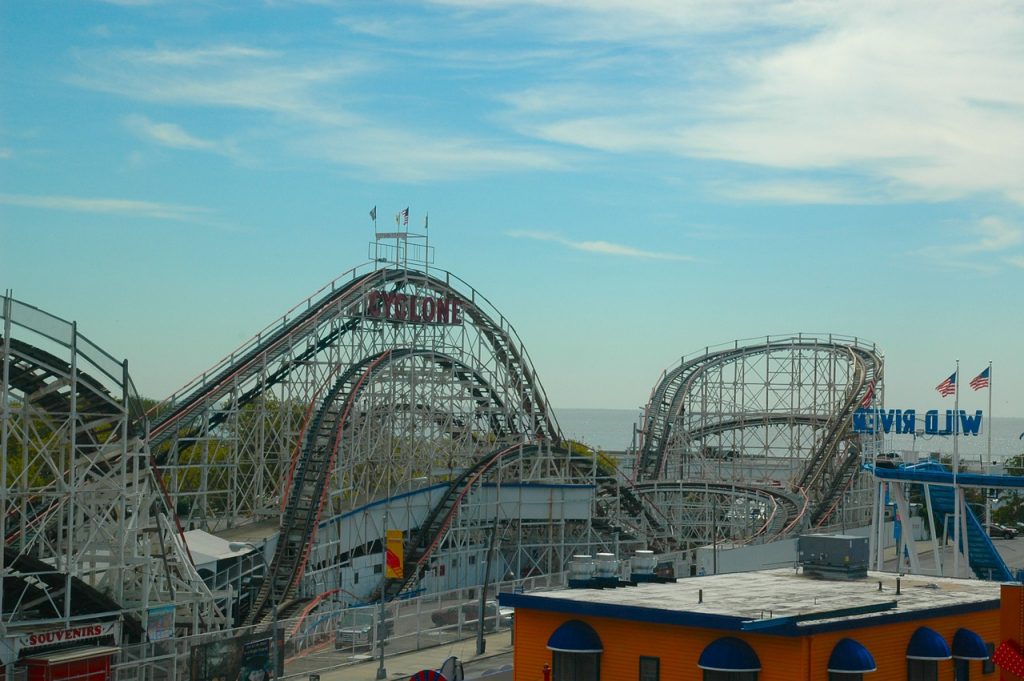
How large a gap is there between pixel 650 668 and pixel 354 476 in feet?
102

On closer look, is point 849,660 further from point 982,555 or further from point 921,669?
point 982,555

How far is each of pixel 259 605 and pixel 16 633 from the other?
972 cm

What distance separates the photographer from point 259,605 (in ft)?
107

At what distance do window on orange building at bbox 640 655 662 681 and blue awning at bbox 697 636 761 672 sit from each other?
78cm

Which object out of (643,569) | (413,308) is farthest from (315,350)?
(643,569)

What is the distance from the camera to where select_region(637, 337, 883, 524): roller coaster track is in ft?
180

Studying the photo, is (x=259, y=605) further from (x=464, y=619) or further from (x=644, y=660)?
(x=644, y=660)

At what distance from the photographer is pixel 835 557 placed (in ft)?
76.9

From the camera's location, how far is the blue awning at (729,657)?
17109 mm

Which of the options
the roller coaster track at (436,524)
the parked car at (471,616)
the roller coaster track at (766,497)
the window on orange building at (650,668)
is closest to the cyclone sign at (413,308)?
the roller coaster track at (436,524)

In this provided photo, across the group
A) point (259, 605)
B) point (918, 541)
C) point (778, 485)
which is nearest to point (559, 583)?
point (259, 605)

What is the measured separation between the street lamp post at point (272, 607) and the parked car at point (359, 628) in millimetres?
1465

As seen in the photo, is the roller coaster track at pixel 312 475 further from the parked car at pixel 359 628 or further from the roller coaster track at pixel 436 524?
the parked car at pixel 359 628

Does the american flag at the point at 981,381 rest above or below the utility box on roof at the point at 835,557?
above
